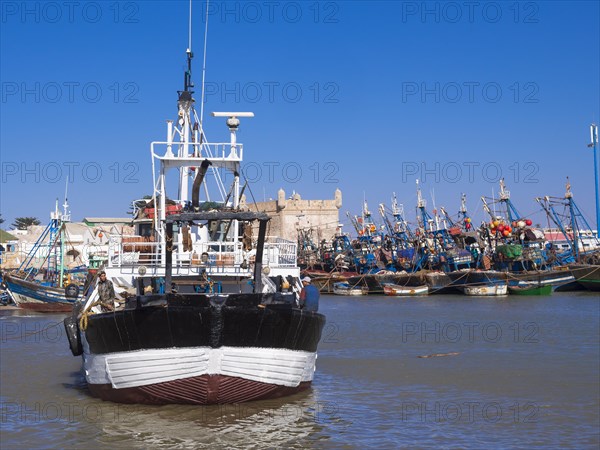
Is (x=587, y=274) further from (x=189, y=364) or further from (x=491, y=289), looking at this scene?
(x=189, y=364)

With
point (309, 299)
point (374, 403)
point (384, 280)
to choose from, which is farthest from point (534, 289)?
point (309, 299)

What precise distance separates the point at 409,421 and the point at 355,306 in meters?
32.1

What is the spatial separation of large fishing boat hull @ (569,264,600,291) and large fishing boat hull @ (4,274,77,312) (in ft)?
113

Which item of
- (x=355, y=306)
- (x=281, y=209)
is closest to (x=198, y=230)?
(x=355, y=306)

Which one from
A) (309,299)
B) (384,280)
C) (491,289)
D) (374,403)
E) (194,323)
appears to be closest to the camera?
(194,323)

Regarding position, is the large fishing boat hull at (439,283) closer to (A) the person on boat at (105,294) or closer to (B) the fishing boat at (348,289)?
(B) the fishing boat at (348,289)

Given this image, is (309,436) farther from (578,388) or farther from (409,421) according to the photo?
(578,388)

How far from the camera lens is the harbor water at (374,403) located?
1230 centimetres

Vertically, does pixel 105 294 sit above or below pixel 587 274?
below

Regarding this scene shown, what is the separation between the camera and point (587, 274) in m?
54.3

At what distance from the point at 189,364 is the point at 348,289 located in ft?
153

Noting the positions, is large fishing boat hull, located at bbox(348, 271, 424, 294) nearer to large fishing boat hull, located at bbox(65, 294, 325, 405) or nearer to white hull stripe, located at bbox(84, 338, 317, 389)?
white hull stripe, located at bbox(84, 338, 317, 389)

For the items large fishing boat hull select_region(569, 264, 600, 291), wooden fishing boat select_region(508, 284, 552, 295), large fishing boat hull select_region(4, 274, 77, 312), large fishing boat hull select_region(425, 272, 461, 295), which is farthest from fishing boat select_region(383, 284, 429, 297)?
large fishing boat hull select_region(4, 274, 77, 312)

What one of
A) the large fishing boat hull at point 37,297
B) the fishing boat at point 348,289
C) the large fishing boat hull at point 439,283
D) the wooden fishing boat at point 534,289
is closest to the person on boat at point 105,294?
the large fishing boat hull at point 37,297
